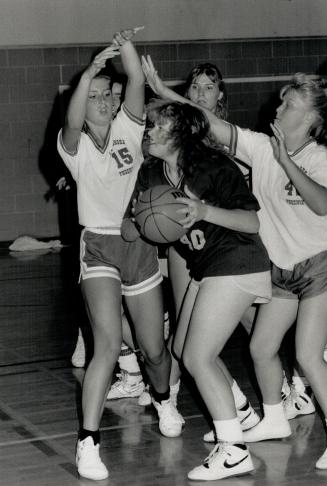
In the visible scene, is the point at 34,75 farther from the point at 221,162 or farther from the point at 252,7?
the point at 221,162

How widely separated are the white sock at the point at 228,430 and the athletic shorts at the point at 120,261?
0.85 m

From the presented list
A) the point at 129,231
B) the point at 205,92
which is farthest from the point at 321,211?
the point at 205,92

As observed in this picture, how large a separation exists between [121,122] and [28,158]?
765 centimetres

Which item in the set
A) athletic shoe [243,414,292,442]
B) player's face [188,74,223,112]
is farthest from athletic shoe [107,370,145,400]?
player's face [188,74,223,112]

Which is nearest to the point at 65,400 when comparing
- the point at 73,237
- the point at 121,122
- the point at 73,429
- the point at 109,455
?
the point at 73,429

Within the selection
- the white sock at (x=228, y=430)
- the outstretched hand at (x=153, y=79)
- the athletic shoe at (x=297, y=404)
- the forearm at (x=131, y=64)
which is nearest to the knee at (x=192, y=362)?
the white sock at (x=228, y=430)

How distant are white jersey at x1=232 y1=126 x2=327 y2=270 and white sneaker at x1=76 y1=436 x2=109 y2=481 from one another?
1.22 meters

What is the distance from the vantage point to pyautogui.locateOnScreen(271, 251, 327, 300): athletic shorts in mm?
4453

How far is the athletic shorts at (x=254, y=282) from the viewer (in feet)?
14.0

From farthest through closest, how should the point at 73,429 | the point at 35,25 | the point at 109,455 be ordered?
the point at 35,25
the point at 73,429
the point at 109,455

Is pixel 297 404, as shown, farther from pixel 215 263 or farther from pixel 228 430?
pixel 215 263

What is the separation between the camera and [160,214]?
14.1ft

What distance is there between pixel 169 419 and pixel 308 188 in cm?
154

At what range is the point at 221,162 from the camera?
4309 millimetres
